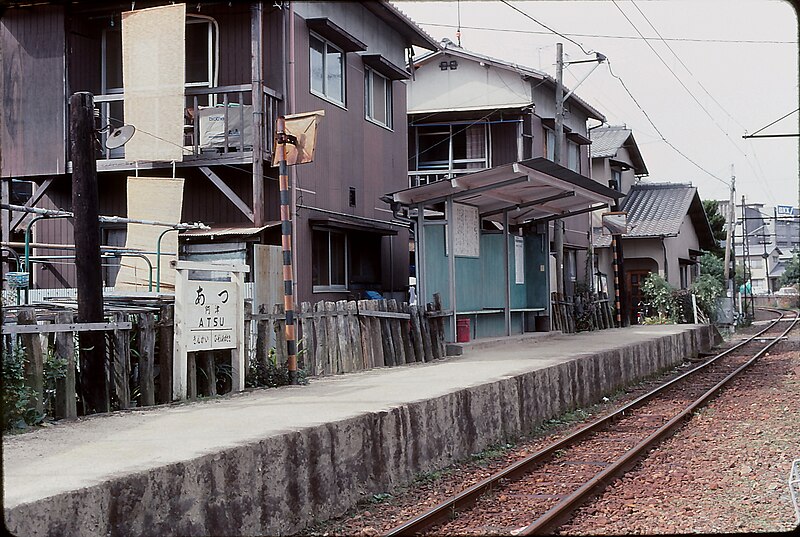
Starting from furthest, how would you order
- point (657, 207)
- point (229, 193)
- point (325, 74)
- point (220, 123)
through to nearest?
point (657, 207) < point (325, 74) < point (220, 123) < point (229, 193)

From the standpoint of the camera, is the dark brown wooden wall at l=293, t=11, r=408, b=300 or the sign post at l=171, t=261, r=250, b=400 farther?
the dark brown wooden wall at l=293, t=11, r=408, b=300

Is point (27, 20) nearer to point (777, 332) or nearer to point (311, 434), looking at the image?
point (311, 434)

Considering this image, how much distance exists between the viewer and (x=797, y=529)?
675cm

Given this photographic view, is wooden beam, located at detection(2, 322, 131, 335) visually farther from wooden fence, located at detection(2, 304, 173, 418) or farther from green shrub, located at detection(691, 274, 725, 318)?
green shrub, located at detection(691, 274, 725, 318)

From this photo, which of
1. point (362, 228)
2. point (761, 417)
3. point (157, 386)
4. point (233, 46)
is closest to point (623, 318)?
point (362, 228)

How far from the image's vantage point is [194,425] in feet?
24.6

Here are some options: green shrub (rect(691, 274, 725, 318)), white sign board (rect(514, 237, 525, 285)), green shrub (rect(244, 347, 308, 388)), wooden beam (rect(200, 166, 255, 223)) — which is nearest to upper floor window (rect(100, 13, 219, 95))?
wooden beam (rect(200, 166, 255, 223))

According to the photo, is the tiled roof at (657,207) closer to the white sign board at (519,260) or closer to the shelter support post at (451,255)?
the white sign board at (519,260)

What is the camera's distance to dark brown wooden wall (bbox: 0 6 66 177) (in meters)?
16.2

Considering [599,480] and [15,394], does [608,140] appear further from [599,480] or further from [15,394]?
[15,394]

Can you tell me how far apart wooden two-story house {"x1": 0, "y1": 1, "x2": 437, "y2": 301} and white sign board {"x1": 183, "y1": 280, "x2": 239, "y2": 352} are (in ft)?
16.4

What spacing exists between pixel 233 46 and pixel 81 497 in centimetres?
1251

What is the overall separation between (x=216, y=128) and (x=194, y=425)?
30.3ft

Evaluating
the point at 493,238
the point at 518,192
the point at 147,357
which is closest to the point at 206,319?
the point at 147,357
